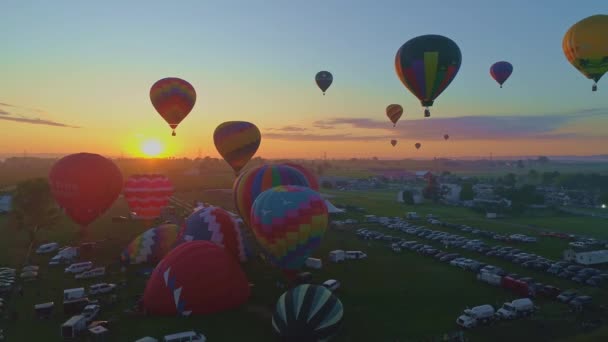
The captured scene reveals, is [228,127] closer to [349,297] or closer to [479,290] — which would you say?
[349,297]

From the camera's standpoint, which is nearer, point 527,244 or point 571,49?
point 571,49

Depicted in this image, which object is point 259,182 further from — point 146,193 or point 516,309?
point 516,309

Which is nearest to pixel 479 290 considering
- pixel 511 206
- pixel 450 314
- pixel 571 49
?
pixel 450 314

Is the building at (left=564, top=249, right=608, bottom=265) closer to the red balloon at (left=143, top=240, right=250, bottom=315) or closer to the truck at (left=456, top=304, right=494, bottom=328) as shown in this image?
the truck at (left=456, top=304, right=494, bottom=328)

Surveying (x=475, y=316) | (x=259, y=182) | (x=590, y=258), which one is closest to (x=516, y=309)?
(x=475, y=316)

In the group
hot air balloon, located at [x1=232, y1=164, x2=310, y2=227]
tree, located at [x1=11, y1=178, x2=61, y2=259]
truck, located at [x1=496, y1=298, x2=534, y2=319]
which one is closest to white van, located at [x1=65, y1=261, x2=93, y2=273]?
tree, located at [x1=11, y1=178, x2=61, y2=259]

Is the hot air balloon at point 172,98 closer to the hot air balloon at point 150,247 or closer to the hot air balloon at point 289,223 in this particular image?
the hot air balloon at point 150,247
